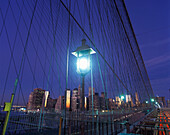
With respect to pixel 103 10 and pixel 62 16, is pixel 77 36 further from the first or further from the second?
pixel 103 10


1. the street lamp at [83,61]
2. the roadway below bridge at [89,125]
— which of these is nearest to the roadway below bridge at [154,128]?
the roadway below bridge at [89,125]

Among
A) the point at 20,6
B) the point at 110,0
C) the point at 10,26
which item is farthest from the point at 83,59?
the point at 110,0

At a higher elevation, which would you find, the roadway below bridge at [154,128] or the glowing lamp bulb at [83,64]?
the glowing lamp bulb at [83,64]

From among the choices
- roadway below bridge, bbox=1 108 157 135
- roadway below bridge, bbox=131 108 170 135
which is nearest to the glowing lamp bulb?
roadway below bridge, bbox=1 108 157 135

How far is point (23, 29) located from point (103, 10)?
509cm

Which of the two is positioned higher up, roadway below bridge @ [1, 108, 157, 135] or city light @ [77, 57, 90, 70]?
city light @ [77, 57, 90, 70]

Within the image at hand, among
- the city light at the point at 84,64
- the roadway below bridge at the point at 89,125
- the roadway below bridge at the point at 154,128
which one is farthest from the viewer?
the roadway below bridge at the point at 154,128

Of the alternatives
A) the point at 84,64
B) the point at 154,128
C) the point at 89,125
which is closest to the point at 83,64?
the point at 84,64

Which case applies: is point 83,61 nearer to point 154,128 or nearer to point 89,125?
point 154,128

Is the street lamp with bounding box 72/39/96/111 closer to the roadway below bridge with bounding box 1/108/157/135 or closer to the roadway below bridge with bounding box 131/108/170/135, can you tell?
the roadway below bridge with bounding box 1/108/157/135

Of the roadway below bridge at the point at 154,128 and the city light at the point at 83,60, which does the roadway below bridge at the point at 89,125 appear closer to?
the roadway below bridge at the point at 154,128

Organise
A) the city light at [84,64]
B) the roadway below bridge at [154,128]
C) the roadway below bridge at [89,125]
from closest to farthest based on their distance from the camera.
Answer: the city light at [84,64] < the roadway below bridge at [89,125] < the roadway below bridge at [154,128]

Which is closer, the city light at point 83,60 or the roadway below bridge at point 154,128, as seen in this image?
the city light at point 83,60

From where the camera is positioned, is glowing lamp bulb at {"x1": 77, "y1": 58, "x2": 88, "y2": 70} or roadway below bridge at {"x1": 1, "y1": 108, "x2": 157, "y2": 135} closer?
glowing lamp bulb at {"x1": 77, "y1": 58, "x2": 88, "y2": 70}
